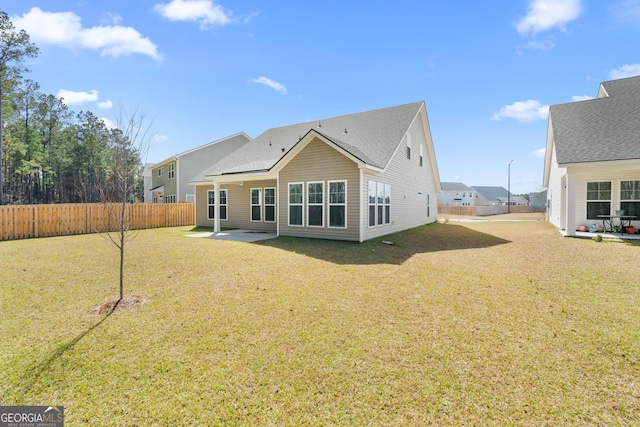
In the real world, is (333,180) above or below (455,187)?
below

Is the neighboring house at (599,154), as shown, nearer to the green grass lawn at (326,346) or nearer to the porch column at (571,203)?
the porch column at (571,203)

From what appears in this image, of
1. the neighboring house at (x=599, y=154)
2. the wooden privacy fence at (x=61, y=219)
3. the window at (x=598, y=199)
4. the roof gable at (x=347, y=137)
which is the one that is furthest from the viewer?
the window at (x=598, y=199)

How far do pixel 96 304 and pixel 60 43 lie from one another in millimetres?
10202

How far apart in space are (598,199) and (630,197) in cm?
113

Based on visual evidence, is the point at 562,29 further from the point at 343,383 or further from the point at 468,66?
the point at 343,383

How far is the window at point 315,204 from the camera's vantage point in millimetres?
12007

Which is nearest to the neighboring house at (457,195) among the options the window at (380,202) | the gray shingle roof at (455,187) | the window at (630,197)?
the gray shingle roof at (455,187)

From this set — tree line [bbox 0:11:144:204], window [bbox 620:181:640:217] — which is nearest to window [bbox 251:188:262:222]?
window [bbox 620:181:640:217]

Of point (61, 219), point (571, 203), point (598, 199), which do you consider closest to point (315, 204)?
point (571, 203)

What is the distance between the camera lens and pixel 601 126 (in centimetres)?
1352

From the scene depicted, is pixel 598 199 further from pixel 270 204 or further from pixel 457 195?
pixel 457 195

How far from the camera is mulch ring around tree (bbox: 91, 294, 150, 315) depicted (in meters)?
4.71

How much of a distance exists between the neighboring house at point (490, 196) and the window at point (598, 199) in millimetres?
69804

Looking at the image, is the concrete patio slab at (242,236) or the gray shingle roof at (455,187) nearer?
the concrete patio slab at (242,236)
